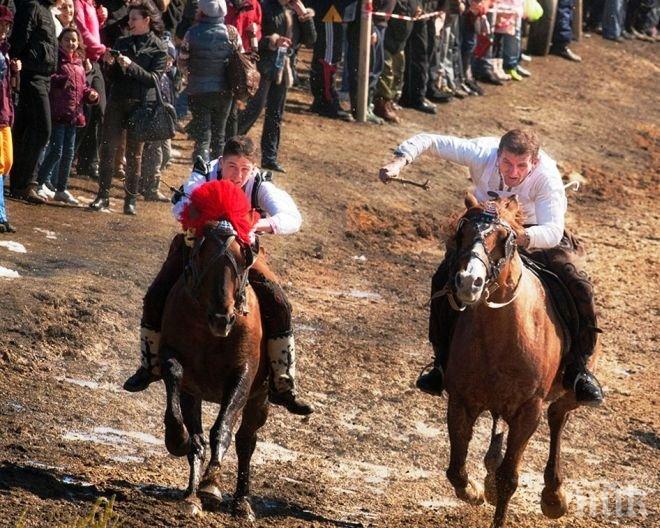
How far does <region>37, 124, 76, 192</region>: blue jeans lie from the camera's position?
15391 mm

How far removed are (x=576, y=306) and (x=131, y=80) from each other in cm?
677

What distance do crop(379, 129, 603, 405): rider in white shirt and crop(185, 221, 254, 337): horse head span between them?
50.6 inches

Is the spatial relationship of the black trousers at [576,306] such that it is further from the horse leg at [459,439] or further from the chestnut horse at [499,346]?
the horse leg at [459,439]

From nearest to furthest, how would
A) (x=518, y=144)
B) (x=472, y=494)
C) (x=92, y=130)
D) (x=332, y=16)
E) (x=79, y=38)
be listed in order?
(x=518, y=144) → (x=472, y=494) → (x=79, y=38) → (x=92, y=130) → (x=332, y=16)

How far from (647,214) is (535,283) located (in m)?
12.0

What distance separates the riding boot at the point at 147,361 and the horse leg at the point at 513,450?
2228 millimetres

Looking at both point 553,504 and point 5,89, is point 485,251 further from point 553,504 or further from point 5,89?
point 5,89

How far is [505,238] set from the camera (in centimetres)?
905

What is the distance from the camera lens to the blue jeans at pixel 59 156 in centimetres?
1539

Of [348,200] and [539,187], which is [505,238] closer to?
[539,187]

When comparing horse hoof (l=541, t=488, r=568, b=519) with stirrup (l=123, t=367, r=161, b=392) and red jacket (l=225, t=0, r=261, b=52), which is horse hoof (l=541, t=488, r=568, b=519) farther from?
red jacket (l=225, t=0, r=261, b=52)

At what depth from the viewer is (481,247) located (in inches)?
347

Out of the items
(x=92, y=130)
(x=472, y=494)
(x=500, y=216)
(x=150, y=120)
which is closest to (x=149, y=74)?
(x=150, y=120)

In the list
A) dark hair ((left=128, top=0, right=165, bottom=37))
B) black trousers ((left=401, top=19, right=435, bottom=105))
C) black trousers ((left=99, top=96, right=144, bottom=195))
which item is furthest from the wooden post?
black trousers ((left=99, top=96, right=144, bottom=195))
